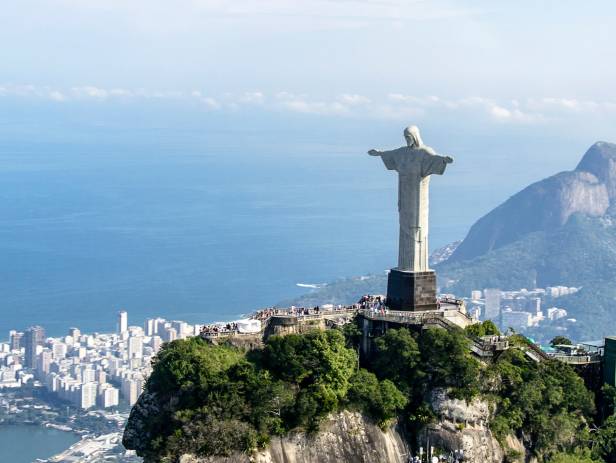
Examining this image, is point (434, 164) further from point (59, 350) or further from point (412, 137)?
point (59, 350)

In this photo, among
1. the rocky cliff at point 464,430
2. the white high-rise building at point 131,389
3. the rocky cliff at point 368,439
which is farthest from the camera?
the white high-rise building at point 131,389

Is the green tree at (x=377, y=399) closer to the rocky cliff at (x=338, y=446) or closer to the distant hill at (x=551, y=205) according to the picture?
the rocky cliff at (x=338, y=446)

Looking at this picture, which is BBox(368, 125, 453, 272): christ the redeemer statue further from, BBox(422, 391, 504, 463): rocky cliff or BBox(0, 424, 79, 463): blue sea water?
BBox(0, 424, 79, 463): blue sea water

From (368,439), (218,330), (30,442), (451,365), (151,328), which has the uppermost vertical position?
(218,330)

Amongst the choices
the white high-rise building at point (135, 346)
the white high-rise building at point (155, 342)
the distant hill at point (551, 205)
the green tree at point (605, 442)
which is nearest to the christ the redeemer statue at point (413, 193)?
the green tree at point (605, 442)

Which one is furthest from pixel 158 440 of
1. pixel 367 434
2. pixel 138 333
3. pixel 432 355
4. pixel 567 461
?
pixel 138 333

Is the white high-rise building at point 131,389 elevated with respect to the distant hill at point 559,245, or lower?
lower

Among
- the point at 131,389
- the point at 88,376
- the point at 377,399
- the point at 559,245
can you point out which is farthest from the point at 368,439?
the point at 559,245
